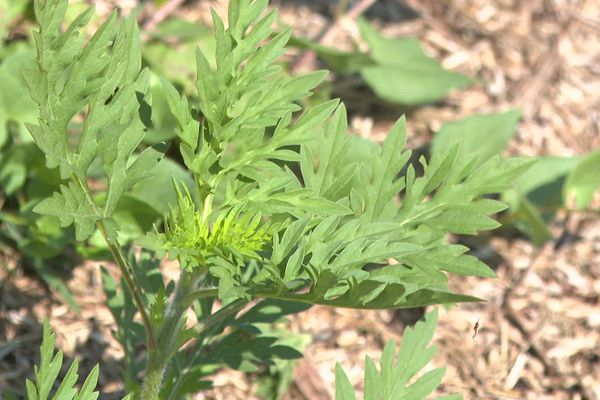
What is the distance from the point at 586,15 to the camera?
3.95 m

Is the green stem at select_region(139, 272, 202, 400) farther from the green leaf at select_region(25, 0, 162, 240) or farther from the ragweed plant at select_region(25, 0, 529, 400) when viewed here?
the green leaf at select_region(25, 0, 162, 240)

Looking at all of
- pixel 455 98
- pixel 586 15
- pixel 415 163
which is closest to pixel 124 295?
pixel 415 163

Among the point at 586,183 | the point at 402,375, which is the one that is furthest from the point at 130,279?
the point at 586,183

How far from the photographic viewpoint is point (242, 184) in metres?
1.66

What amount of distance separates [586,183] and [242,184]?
1.76 m

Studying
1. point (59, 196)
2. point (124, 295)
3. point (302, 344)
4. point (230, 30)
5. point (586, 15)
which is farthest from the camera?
point (586, 15)

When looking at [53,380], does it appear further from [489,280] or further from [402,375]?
[489,280]

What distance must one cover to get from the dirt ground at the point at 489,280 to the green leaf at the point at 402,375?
285 millimetres

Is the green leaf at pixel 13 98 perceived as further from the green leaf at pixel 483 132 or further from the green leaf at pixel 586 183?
the green leaf at pixel 586 183

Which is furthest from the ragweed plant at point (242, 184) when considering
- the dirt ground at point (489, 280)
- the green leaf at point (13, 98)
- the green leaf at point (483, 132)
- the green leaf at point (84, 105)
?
the green leaf at point (483, 132)

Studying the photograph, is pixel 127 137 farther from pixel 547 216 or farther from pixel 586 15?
pixel 586 15

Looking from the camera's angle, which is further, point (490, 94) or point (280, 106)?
point (490, 94)

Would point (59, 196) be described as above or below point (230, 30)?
below

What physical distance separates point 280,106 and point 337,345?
4.18ft
